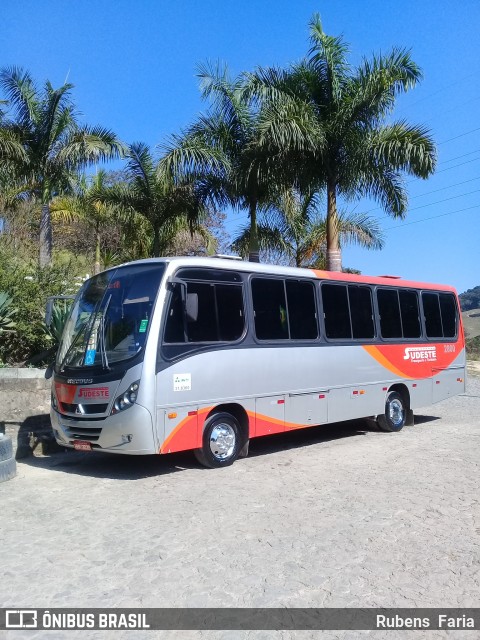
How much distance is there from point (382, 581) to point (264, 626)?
3.95 ft

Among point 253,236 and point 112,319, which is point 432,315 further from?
point 112,319

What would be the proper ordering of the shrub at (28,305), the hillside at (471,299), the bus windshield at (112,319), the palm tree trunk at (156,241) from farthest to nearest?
1. the hillside at (471,299)
2. the palm tree trunk at (156,241)
3. the shrub at (28,305)
4. the bus windshield at (112,319)

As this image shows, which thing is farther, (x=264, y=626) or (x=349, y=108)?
(x=349, y=108)

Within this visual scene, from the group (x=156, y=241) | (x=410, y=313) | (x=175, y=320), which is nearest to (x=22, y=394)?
(x=175, y=320)

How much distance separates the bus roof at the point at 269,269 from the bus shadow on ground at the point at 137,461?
295 cm

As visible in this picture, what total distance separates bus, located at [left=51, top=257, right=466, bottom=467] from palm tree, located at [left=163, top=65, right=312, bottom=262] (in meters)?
7.16

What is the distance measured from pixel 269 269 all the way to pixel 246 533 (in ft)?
17.3

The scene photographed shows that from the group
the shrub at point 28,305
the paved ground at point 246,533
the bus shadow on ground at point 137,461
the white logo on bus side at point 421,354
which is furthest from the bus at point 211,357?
the shrub at point 28,305

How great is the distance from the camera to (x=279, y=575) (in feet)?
17.3

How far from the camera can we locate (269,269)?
10750mm

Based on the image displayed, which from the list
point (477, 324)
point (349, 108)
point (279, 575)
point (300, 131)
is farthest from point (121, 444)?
point (477, 324)

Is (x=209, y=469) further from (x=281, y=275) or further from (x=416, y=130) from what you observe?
(x=416, y=130)

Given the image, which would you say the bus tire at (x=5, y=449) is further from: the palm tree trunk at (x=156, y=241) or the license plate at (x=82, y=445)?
the palm tree trunk at (x=156, y=241)

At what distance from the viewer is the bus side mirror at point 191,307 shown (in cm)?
902
